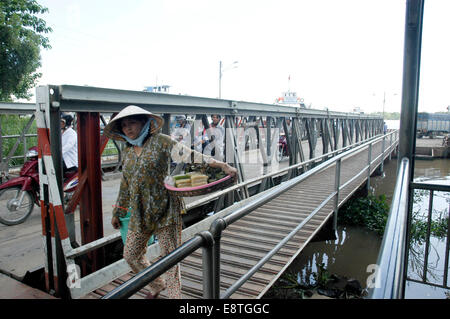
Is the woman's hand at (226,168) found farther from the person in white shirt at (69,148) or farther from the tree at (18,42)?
the tree at (18,42)

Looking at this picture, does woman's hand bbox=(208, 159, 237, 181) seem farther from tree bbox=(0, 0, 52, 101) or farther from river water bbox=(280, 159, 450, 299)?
tree bbox=(0, 0, 52, 101)

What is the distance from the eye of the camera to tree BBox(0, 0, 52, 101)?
475 inches

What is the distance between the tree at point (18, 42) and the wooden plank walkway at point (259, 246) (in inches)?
470

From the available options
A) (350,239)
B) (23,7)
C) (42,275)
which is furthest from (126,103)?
(23,7)

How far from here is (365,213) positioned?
28.2 ft

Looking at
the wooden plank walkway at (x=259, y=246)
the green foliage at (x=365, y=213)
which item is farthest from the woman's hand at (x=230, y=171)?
the green foliage at (x=365, y=213)

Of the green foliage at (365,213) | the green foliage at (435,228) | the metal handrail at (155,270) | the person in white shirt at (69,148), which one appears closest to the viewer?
the metal handrail at (155,270)

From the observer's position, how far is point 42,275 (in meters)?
3.04

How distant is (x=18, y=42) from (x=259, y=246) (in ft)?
42.5

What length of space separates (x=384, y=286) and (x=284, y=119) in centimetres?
670

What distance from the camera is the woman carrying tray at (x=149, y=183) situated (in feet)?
7.63

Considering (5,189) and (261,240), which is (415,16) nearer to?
(261,240)
